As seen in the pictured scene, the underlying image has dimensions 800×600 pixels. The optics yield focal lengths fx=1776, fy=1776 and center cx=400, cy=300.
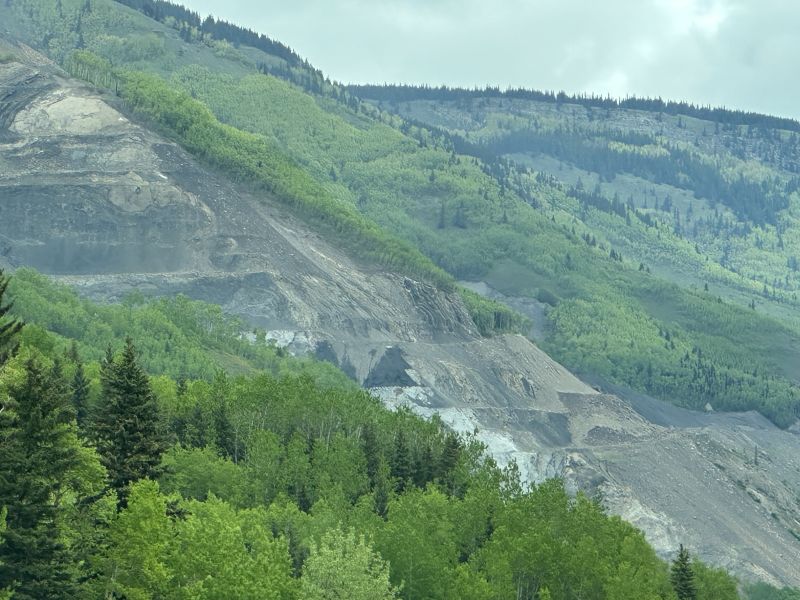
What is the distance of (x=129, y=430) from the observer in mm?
80875

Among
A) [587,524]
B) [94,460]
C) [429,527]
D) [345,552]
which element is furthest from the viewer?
[587,524]

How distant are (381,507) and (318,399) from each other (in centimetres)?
1995

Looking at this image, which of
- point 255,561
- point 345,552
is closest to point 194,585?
point 255,561

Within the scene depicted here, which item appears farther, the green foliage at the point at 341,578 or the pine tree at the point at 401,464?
the pine tree at the point at 401,464

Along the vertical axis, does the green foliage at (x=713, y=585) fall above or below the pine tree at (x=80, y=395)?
below

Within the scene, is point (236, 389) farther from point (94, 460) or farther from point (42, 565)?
point (42, 565)

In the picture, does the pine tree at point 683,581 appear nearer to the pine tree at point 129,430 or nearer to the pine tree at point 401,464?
the pine tree at point 401,464

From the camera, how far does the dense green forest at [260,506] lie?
220 feet

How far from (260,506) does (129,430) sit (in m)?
26.2

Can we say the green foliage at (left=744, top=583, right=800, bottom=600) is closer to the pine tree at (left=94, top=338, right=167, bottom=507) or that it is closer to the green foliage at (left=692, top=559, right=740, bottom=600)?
the green foliage at (left=692, top=559, right=740, bottom=600)

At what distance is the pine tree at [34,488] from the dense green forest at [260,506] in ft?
0.23

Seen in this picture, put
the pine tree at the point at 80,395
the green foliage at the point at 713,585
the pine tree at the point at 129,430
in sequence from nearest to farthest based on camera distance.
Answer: the pine tree at the point at 129,430 < the pine tree at the point at 80,395 < the green foliage at the point at 713,585

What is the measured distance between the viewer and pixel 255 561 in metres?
74.4

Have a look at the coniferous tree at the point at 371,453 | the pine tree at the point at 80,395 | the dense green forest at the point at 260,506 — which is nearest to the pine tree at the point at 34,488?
the dense green forest at the point at 260,506
